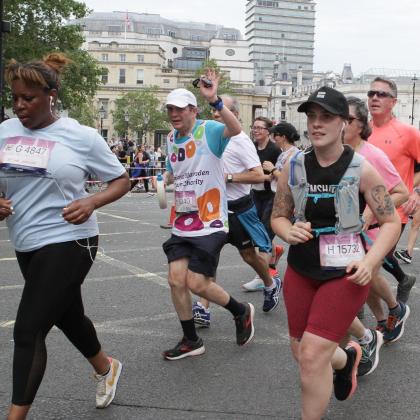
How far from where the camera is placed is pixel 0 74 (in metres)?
13.8

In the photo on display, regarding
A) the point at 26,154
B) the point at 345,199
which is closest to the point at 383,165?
the point at 345,199

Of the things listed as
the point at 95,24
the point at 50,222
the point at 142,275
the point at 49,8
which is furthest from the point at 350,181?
the point at 95,24

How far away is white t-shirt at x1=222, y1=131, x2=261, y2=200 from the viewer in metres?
6.03

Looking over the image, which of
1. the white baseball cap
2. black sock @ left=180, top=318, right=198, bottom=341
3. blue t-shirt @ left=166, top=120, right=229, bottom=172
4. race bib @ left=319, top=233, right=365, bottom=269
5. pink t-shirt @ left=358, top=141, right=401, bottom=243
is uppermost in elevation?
the white baseball cap

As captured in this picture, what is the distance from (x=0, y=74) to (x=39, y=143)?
449 inches

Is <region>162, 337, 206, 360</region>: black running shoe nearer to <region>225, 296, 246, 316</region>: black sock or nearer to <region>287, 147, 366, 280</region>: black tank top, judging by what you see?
<region>225, 296, 246, 316</region>: black sock

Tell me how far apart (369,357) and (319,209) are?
1363 millimetres

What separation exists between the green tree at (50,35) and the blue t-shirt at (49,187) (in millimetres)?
30455

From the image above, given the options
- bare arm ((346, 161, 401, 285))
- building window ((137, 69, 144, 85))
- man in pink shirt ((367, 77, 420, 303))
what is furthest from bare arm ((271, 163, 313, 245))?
building window ((137, 69, 144, 85))

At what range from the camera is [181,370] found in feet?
14.5

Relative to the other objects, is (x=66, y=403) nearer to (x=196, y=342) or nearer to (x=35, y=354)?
(x=35, y=354)

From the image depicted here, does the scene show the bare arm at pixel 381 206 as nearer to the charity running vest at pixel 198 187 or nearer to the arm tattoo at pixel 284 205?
the arm tattoo at pixel 284 205

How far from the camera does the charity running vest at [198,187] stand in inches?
187

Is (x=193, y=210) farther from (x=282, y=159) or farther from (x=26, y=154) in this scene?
(x=282, y=159)
